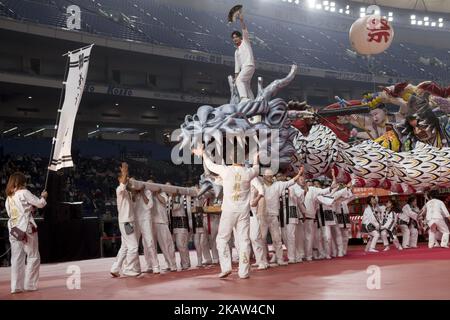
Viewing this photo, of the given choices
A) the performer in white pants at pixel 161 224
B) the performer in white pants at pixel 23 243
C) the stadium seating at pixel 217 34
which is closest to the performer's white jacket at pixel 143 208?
the performer in white pants at pixel 161 224

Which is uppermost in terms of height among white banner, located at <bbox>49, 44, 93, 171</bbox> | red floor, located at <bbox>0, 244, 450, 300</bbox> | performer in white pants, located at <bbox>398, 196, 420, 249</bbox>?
white banner, located at <bbox>49, 44, 93, 171</bbox>

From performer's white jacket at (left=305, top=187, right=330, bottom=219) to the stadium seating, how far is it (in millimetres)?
14904

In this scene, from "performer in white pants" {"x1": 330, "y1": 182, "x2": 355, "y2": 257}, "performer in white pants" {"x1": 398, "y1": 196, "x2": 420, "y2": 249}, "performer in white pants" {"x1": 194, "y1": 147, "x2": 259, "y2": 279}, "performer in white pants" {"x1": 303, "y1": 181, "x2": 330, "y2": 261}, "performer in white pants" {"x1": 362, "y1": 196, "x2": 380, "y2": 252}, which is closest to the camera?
"performer in white pants" {"x1": 194, "y1": 147, "x2": 259, "y2": 279}

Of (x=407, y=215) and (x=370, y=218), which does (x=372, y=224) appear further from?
(x=407, y=215)

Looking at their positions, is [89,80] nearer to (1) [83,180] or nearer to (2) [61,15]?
(2) [61,15]

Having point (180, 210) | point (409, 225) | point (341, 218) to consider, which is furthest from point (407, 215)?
point (180, 210)

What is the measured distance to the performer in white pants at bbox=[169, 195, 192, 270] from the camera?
446 inches

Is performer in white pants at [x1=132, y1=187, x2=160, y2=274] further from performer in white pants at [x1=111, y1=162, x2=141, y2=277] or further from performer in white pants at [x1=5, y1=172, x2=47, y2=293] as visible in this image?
performer in white pants at [x1=5, y1=172, x2=47, y2=293]

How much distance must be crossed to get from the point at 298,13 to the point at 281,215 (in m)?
26.9

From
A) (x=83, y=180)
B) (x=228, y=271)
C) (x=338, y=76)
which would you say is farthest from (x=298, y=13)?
(x=228, y=271)

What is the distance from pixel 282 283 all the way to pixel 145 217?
296 cm

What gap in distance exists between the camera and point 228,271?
8.68 m

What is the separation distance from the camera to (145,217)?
10055 millimetres

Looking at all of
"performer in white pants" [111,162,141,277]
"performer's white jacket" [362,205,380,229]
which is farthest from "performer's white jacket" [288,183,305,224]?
"performer in white pants" [111,162,141,277]
